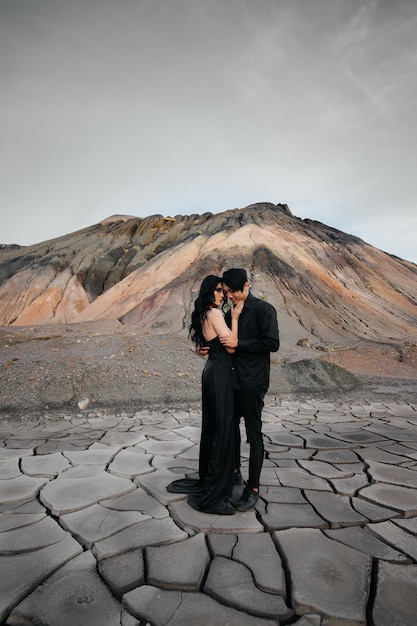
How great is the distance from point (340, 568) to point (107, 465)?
224cm

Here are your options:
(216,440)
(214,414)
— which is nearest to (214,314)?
(214,414)

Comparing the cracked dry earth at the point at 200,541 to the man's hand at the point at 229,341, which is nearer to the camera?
the cracked dry earth at the point at 200,541

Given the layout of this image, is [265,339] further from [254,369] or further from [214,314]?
[214,314]

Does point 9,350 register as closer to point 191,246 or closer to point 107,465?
point 107,465

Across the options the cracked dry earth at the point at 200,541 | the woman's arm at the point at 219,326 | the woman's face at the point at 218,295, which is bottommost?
the cracked dry earth at the point at 200,541

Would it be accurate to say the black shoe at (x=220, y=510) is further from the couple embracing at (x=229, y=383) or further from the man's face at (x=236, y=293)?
the man's face at (x=236, y=293)

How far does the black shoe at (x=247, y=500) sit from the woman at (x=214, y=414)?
2.5 inches

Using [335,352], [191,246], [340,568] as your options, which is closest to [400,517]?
[340,568]

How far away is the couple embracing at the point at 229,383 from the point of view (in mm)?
2641

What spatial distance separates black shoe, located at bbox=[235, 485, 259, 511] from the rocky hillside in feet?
35.7

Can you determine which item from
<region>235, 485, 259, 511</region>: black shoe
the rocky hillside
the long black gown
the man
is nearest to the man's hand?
the man

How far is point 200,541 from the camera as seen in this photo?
87.4 inches

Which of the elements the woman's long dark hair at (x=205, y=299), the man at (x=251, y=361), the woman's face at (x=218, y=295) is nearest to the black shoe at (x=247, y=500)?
the man at (x=251, y=361)

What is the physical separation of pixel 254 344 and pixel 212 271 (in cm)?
1530
